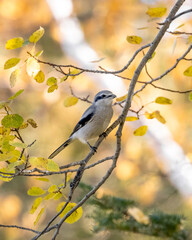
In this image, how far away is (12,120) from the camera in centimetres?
180

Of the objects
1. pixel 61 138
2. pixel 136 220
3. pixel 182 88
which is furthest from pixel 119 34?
pixel 136 220

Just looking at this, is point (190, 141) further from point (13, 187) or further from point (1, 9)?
point (1, 9)

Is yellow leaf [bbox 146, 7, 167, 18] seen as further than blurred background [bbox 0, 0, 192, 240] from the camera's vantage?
No

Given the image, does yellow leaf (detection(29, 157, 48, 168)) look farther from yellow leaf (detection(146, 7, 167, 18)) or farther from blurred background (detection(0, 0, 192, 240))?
blurred background (detection(0, 0, 192, 240))

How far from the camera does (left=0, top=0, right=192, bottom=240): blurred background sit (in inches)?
258

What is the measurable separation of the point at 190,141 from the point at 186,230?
158 inches

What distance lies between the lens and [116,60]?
7191mm

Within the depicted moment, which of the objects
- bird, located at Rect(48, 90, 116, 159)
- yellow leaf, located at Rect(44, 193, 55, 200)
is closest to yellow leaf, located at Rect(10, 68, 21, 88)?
yellow leaf, located at Rect(44, 193, 55, 200)

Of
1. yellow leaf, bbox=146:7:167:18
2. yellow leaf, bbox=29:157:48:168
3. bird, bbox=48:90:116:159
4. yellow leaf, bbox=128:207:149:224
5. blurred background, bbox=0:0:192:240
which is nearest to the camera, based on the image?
yellow leaf, bbox=29:157:48:168

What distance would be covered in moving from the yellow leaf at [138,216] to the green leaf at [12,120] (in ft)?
3.80

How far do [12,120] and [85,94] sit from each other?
16.1 ft

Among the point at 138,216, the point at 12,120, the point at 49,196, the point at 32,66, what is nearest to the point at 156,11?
the point at 32,66

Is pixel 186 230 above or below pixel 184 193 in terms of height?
below

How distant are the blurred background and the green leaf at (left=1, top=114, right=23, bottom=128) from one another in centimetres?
436
